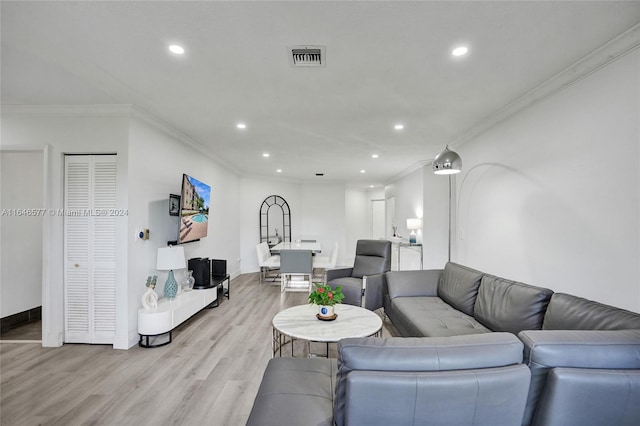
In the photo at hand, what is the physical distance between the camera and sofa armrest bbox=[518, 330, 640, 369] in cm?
118

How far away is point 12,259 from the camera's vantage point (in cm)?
376

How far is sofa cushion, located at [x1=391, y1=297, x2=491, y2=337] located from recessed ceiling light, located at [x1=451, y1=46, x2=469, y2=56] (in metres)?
2.20

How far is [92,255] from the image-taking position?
324cm

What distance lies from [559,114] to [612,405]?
2.32 meters

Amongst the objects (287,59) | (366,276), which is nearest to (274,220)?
(366,276)

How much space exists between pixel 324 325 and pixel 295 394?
1.09m

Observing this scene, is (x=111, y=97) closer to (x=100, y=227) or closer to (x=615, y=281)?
(x=100, y=227)

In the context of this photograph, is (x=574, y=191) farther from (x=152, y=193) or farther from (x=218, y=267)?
(x=218, y=267)

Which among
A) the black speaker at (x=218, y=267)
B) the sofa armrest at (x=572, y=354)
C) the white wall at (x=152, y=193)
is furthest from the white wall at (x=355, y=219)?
the sofa armrest at (x=572, y=354)

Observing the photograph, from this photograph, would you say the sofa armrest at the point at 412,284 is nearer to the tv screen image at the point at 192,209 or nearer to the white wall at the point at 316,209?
the tv screen image at the point at 192,209

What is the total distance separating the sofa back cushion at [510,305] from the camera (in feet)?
7.07

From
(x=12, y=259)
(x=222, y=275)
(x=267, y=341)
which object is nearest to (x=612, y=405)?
(x=267, y=341)

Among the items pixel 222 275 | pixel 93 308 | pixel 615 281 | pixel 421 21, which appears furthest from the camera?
pixel 222 275

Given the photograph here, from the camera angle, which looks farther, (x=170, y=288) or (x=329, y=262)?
(x=329, y=262)
